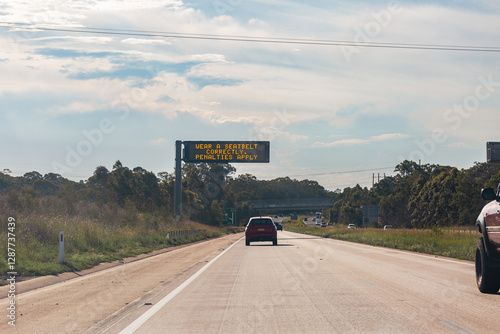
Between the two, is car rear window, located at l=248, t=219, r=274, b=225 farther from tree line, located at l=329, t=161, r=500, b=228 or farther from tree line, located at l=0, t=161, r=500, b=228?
tree line, located at l=329, t=161, r=500, b=228

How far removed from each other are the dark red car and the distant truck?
25.3 m

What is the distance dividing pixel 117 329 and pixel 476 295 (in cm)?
701

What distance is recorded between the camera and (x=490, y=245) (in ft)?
36.7

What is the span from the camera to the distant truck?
10916mm

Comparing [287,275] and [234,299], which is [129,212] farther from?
[234,299]

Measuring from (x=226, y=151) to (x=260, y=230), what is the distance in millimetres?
26373

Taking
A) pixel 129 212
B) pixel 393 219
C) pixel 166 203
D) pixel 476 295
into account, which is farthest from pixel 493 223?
pixel 393 219

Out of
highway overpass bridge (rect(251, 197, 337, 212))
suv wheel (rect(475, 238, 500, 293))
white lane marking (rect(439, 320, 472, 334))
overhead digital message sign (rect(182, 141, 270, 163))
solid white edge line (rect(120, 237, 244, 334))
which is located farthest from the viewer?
highway overpass bridge (rect(251, 197, 337, 212))

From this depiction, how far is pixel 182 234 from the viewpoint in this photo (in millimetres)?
48625

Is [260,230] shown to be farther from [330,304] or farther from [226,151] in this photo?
[330,304]

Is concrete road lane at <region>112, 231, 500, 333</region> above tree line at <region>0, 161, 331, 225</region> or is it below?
below

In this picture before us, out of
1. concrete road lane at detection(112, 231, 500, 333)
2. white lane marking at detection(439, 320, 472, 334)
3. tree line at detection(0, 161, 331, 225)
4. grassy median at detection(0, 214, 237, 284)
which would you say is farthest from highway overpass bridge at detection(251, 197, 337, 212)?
white lane marking at detection(439, 320, 472, 334)

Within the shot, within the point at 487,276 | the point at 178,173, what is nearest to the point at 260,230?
the point at 487,276

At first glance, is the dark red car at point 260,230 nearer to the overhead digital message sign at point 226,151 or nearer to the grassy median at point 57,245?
the grassy median at point 57,245
